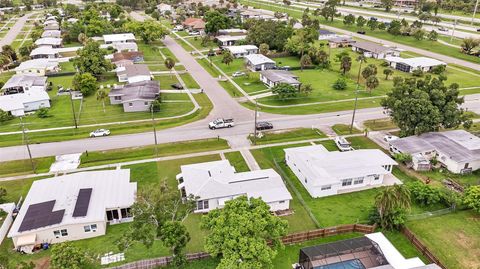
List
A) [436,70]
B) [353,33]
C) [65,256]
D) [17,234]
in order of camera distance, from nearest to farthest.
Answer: [65,256] < [17,234] < [436,70] < [353,33]

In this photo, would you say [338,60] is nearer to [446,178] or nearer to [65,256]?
[446,178]

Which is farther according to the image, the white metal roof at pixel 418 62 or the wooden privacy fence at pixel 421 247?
the white metal roof at pixel 418 62

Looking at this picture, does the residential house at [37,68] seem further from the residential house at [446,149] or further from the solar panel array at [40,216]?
the residential house at [446,149]

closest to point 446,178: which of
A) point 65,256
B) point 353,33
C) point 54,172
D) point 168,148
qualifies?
point 168,148

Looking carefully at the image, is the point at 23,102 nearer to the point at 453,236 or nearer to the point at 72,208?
the point at 72,208

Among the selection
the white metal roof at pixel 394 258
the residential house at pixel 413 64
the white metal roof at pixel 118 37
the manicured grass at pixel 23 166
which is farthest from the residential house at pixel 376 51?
the manicured grass at pixel 23 166

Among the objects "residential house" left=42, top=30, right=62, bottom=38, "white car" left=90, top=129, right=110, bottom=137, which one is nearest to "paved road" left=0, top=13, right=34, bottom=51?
"residential house" left=42, top=30, right=62, bottom=38
